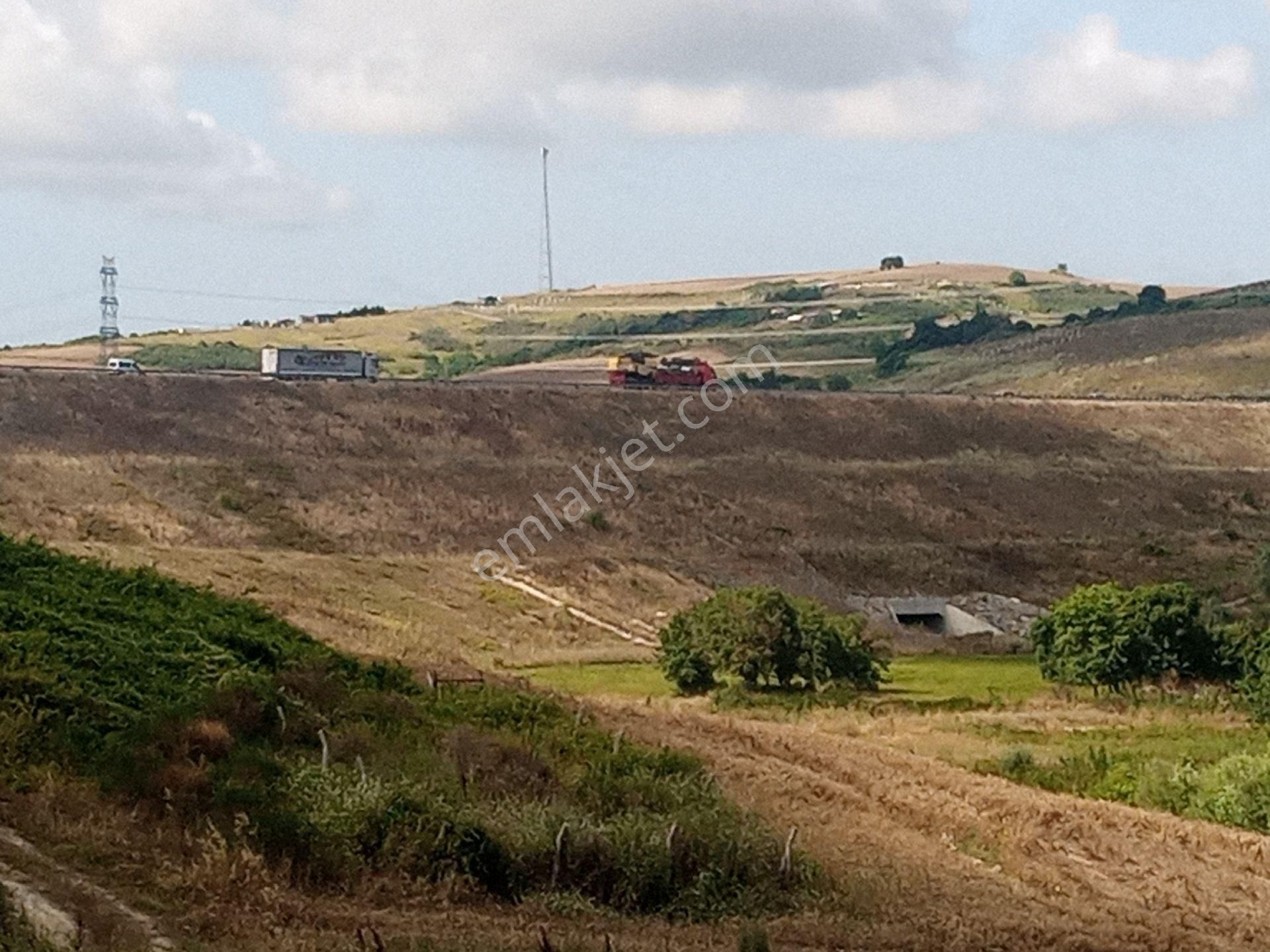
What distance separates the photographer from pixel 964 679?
5172 centimetres

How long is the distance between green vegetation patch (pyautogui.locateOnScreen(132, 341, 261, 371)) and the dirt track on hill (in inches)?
3713

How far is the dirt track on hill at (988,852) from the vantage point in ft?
62.4

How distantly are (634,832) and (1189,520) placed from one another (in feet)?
234

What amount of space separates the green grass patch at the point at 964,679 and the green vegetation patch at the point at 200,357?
71.5 m

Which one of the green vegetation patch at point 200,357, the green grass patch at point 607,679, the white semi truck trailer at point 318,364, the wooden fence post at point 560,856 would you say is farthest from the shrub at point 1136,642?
the green vegetation patch at point 200,357

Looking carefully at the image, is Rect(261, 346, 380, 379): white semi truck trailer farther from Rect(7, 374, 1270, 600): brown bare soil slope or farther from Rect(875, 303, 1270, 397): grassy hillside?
Rect(875, 303, 1270, 397): grassy hillside

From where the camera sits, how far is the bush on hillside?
160ft

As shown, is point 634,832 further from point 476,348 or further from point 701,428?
point 476,348

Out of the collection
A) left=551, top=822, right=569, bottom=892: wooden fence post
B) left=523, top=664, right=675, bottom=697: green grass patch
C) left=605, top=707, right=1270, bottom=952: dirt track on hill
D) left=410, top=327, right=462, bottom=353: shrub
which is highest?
left=410, top=327, right=462, bottom=353: shrub

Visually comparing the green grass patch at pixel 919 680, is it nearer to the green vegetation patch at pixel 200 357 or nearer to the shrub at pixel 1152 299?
the green vegetation patch at pixel 200 357

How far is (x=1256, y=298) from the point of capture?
172 meters

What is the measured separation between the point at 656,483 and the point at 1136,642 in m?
33.7

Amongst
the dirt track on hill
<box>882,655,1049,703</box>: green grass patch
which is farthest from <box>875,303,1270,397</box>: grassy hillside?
the dirt track on hill

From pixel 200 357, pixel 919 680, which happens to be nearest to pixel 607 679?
pixel 919 680
